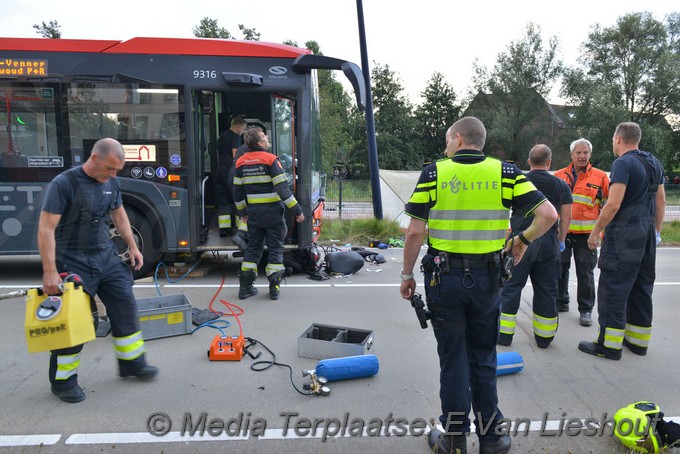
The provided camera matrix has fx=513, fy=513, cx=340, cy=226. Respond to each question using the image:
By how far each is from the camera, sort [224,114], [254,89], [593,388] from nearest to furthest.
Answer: [593,388] < [254,89] < [224,114]

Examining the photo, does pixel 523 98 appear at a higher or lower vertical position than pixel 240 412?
higher

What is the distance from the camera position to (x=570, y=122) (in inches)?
1502

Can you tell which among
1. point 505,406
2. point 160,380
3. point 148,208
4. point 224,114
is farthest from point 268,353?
point 224,114

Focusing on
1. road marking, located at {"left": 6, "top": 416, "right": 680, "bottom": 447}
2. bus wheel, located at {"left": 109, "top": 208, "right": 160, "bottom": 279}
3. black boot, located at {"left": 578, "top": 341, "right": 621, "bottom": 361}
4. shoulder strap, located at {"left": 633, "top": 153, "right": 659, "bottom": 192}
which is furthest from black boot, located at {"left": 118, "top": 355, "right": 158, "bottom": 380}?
shoulder strap, located at {"left": 633, "top": 153, "right": 659, "bottom": 192}

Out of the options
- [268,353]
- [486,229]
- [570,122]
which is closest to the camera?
[486,229]

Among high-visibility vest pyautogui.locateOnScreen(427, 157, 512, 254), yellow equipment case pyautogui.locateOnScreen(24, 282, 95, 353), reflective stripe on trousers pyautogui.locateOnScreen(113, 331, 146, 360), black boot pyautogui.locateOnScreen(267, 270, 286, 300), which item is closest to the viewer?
high-visibility vest pyautogui.locateOnScreen(427, 157, 512, 254)

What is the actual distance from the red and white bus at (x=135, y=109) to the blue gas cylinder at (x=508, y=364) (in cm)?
399

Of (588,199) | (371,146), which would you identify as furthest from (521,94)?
(588,199)

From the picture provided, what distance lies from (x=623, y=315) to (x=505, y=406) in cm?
156

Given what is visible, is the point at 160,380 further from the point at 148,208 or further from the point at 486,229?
the point at 148,208

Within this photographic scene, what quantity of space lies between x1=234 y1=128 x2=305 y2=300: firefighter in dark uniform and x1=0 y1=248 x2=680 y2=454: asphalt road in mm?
904

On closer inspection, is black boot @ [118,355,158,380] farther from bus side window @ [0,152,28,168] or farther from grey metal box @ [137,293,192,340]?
bus side window @ [0,152,28,168]

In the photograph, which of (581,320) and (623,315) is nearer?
(623,315)

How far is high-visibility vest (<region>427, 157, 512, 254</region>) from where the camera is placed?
2818mm
